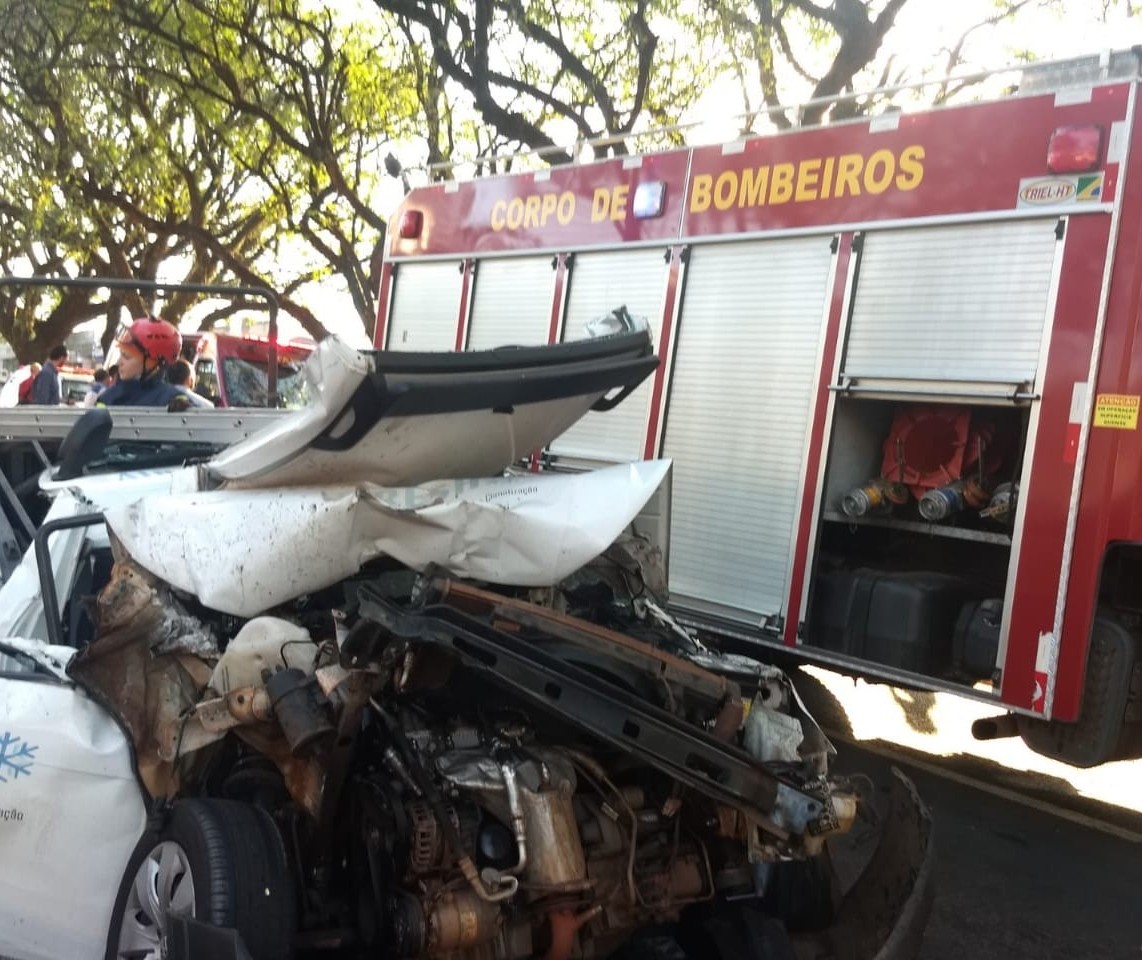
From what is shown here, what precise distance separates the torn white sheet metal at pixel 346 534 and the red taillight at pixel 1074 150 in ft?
8.95

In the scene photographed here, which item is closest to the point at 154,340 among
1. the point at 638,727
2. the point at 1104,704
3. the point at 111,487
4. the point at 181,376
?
the point at 181,376

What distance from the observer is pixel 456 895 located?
278 centimetres

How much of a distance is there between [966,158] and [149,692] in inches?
163

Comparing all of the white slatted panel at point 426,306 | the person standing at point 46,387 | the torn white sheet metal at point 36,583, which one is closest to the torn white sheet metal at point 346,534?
the torn white sheet metal at point 36,583

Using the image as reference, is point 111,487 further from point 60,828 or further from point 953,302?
point 953,302

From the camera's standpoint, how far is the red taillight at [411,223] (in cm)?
824

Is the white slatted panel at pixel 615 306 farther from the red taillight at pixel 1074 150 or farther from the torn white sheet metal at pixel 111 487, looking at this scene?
the torn white sheet metal at pixel 111 487

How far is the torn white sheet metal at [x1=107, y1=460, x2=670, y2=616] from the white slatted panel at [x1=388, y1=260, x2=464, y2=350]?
4596 millimetres

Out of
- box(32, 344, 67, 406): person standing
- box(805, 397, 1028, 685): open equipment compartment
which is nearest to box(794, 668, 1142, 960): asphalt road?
box(805, 397, 1028, 685): open equipment compartment

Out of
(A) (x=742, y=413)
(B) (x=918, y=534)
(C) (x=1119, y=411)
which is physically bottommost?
(B) (x=918, y=534)

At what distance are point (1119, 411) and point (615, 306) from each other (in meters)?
2.97

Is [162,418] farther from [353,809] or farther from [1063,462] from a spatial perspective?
[1063,462]

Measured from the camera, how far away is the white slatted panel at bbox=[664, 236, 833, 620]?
5.83 metres

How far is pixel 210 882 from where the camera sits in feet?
8.90
